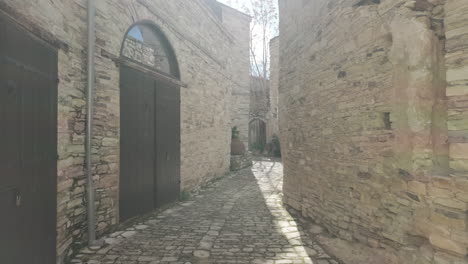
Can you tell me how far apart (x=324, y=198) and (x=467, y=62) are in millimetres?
2712

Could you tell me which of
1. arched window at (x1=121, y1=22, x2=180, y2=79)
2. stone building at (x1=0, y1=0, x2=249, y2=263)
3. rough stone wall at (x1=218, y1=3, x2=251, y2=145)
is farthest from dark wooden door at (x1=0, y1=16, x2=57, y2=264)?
rough stone wall at (x1=218, y1=3, x2=251, y2=145)

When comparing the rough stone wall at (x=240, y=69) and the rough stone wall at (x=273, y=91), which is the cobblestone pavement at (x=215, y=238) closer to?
the rough stone wall at (x=240, y=69)

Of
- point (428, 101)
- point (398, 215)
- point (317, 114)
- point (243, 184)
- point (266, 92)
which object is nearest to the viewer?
point (428, 101)

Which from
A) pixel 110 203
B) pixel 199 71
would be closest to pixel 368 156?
pixel 110 203

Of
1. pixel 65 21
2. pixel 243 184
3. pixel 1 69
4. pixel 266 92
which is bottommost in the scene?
pixel 243 184

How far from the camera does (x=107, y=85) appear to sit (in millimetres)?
4207

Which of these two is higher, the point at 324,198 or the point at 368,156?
the point at 368,156

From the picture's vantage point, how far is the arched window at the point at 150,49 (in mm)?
4977

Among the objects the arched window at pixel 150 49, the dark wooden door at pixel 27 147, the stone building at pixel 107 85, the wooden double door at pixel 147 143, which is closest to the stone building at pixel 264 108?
the stone building at pixel 107 85

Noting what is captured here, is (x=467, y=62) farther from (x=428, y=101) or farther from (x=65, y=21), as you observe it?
(x=65, y=21)

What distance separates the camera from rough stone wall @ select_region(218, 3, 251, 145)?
16.1 m

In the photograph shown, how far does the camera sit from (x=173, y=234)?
4.34m

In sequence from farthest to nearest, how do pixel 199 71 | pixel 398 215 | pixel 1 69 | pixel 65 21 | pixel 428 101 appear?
pixel 199 71
pixel 65 21
pixel 398 215
pixel 428 101
pixel 1 69

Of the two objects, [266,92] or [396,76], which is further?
[266,92]
